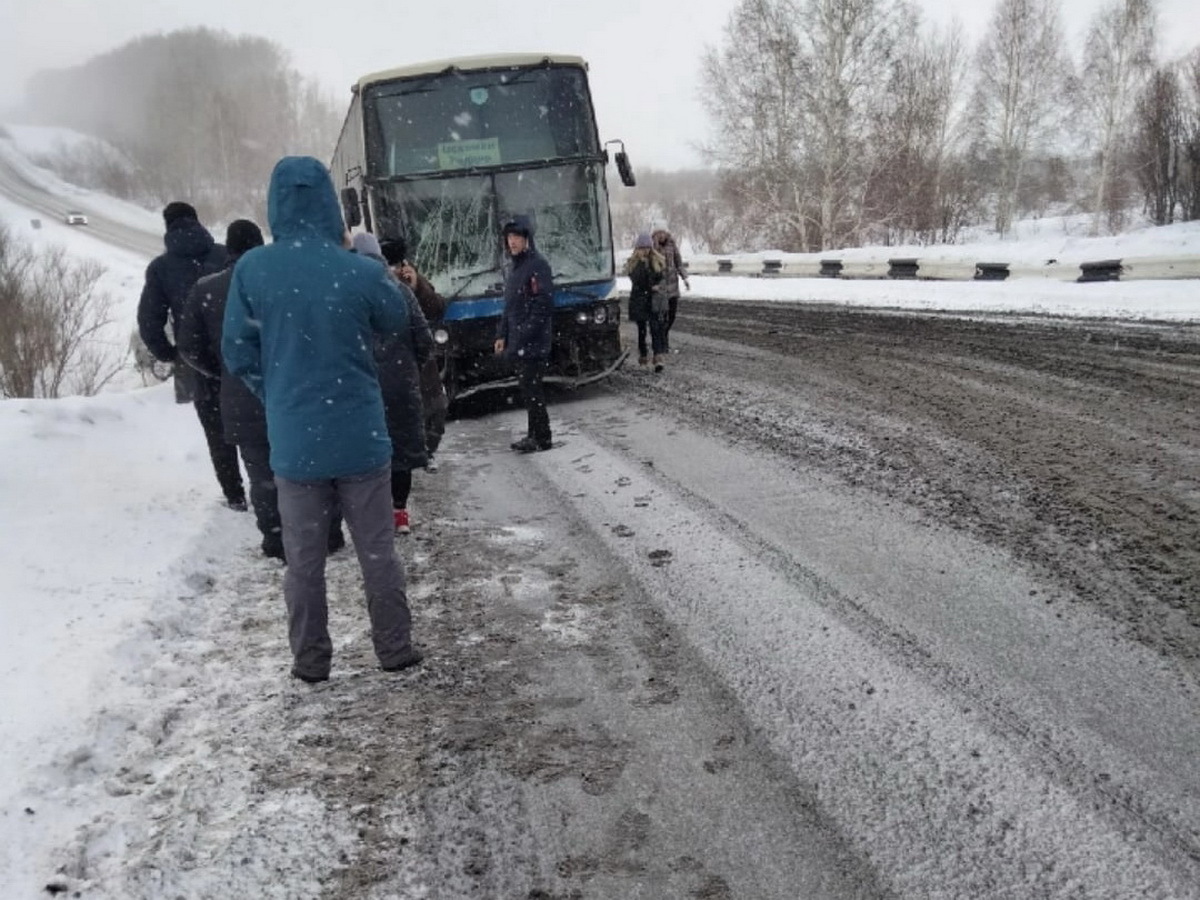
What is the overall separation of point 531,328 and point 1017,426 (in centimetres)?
374

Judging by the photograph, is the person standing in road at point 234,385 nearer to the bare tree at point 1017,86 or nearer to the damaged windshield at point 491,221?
the damaged windshield at point 491,221

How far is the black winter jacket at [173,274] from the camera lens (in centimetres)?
517

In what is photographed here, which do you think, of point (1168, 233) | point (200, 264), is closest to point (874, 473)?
point (200, 264)

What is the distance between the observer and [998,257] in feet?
65.6

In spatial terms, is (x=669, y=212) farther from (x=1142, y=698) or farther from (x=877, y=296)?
(x=1142, y=698)

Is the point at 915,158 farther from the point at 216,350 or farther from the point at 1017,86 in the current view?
the point at 216,350

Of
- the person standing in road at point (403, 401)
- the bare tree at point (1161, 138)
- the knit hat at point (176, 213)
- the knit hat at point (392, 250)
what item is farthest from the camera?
the bare tree at point (1161, 138)

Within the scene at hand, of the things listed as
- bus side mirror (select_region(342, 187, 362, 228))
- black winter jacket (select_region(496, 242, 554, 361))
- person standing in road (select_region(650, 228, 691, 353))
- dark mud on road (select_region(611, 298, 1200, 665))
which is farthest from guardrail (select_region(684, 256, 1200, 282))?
black winter jacket (select_region(496, 242, 554, 361))

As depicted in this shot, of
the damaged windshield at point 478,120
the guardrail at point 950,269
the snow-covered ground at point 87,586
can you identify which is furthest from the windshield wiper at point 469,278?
the guardrail at point 950,269

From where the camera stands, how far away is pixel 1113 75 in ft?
107

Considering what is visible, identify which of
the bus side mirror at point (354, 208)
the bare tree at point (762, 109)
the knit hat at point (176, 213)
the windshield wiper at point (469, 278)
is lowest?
the windshield wiper at point (469, 278)

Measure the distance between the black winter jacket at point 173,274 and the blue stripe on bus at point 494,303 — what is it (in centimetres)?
339

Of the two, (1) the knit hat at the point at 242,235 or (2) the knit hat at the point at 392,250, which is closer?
(1) the knit hat at the point at 242,235

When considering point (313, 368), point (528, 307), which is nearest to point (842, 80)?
point (528, 307)
